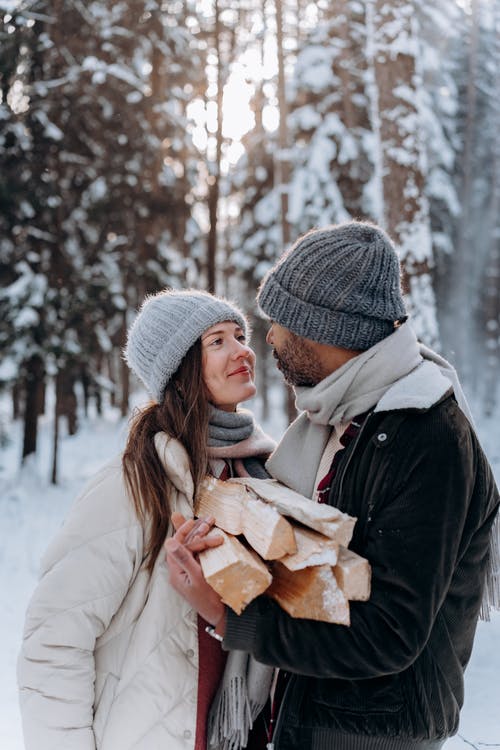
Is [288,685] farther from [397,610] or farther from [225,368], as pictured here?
[225,368]

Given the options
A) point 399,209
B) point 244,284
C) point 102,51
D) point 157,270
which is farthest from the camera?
point 244,284

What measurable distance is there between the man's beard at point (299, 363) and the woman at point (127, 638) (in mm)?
546

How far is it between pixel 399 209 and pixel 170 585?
5147 mm

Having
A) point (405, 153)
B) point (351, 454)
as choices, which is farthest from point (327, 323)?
point (405, 153)

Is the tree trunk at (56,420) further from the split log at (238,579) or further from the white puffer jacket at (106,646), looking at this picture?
the split log at (238,579)

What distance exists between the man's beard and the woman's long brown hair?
544mm

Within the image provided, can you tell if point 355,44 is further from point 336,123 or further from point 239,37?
point 239,37

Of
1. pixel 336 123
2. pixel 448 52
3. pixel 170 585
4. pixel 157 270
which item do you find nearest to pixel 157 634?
pixel 170 585

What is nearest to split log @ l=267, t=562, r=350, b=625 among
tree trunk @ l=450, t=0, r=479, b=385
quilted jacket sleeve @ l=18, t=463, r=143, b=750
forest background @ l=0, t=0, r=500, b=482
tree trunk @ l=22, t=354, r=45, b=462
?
quilted jacket sleeve @ l=18, t=463, r=143, b=750

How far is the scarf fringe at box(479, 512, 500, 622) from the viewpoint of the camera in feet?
7.83

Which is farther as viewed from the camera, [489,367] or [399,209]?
[489,367]

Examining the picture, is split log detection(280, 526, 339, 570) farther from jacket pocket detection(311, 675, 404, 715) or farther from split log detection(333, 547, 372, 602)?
jacket pocket detection(311, 675, 404, 715)

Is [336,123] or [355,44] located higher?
[355,44]

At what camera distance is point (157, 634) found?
2.50m
